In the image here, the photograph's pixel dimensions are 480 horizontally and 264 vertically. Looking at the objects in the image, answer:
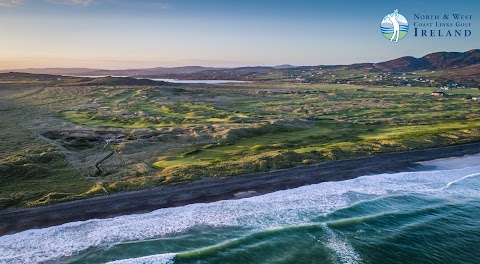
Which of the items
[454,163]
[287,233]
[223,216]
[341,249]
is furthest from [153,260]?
[454,163]

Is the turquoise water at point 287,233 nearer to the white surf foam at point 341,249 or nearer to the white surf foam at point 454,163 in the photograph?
the white surf foam at point 341,249

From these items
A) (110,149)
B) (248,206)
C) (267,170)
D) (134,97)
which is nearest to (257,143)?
(267,170)

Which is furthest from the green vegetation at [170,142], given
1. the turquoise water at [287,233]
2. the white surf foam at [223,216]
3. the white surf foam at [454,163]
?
the turquoise water at [287,233]

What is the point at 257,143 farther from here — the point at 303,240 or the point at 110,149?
the point at 303,240

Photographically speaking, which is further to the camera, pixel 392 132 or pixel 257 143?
pixel 392 132

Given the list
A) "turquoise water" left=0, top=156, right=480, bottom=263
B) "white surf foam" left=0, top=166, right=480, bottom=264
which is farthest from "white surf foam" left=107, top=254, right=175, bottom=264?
"white surf foam" left=0, top=166, right=480, bottom=264

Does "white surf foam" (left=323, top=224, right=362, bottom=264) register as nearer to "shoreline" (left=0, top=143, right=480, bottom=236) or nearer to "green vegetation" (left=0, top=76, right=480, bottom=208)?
"shoreline" (left=0, top=143, right=480, bottom=236)
